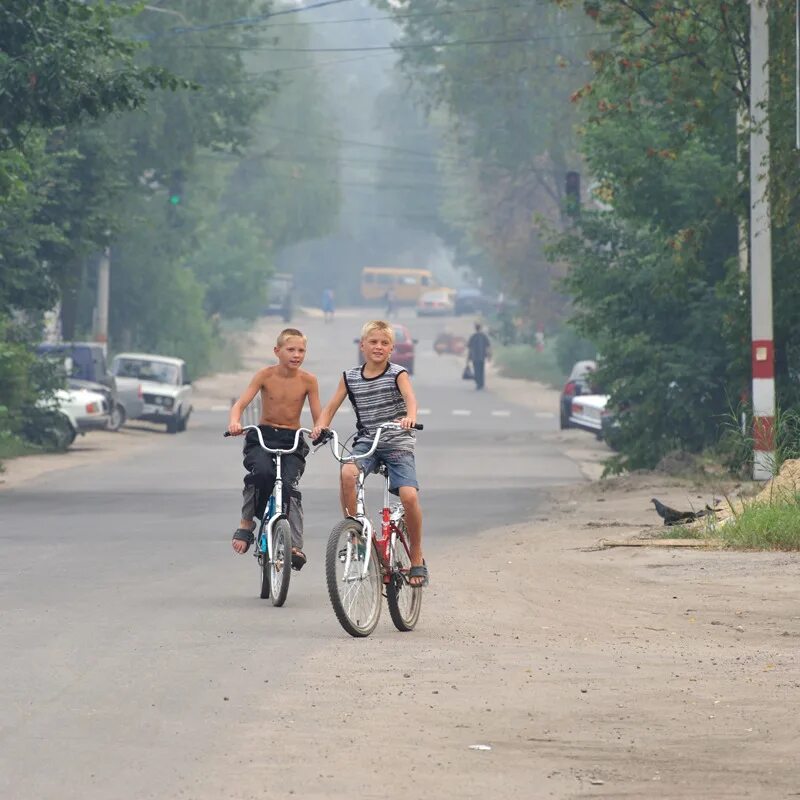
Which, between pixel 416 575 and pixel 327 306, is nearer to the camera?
pixel 416 575

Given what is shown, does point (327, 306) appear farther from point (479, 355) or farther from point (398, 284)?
point (479, 355)

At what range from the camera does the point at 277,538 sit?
1294 centimetres

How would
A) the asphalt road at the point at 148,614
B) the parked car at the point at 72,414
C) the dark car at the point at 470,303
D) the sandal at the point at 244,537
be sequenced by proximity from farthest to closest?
the dark car at the point at 470,303
the parked car at the point at 72,414
the sandal at the point at 244,537
the asphalt road at the point at 148,614

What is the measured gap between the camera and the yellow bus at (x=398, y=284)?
5162 inches

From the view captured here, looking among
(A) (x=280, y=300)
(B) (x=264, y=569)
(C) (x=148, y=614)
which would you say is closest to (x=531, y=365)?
(A) (x=280, y=300)

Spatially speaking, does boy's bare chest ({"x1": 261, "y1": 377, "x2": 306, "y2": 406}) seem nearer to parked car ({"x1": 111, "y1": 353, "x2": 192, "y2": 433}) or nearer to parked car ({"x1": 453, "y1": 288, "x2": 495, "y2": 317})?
parked car ({"x1": 111, "y1": 353, "x2": 192, "y2": 433})

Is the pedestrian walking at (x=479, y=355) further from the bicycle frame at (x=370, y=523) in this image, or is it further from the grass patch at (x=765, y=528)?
the bicycle frame at (x=370, y=523)

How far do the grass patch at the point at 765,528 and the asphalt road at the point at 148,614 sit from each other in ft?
8.11

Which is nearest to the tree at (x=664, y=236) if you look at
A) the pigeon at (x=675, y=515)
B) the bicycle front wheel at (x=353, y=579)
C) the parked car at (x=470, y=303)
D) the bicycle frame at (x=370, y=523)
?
the pigeon at (x=675, y=515)

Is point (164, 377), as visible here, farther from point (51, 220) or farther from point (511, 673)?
point (511, 673)

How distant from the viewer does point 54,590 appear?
14.1 m

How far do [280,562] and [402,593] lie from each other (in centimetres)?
143

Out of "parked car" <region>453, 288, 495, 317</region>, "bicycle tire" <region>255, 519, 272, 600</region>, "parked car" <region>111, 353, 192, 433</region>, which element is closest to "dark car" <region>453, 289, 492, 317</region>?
"parked car" <region>453, 288, 495, 317</region>

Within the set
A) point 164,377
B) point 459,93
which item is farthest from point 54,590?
point 459,93
